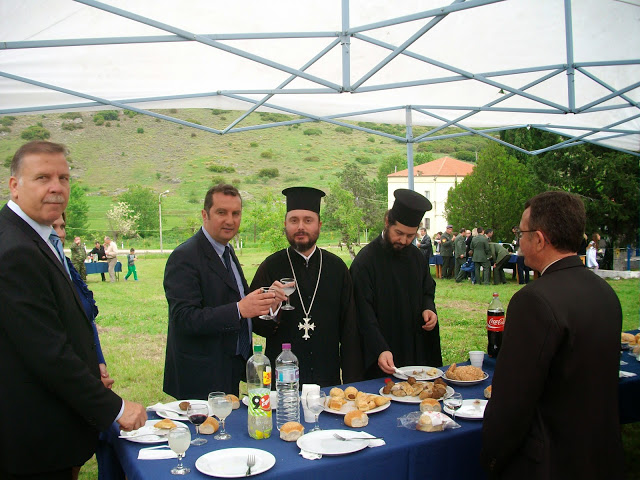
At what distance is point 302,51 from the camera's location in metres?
5.30

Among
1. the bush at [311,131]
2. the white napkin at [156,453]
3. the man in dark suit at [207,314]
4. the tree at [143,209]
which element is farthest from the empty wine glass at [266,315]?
the bush at [311,131]

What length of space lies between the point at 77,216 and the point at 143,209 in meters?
7.77

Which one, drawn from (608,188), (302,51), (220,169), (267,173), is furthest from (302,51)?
(220,169)

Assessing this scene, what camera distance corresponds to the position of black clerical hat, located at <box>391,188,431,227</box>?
350cm

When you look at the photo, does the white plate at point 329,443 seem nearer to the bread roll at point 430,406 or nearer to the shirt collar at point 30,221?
the bread roll at point 430,406

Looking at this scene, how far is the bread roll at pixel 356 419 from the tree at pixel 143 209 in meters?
66.5

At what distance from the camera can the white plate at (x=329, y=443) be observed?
2062mm

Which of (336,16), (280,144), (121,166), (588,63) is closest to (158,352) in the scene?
(336,16)

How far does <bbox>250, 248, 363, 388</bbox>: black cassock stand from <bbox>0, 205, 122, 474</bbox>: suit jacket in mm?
1358

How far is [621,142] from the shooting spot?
877cm

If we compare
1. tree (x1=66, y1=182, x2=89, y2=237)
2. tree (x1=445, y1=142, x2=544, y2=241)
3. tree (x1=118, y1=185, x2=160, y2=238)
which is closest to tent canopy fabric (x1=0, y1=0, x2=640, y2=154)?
tree (x1=445, y1=142, x2=544, y2=241)

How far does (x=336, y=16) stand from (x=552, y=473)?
13.5 feet

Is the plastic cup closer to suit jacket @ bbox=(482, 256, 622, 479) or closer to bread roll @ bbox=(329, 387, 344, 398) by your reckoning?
bread roll @ bbox=(329, 387, 344, 398)

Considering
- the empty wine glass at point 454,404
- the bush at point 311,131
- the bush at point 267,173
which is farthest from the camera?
the bush at point 311,131
